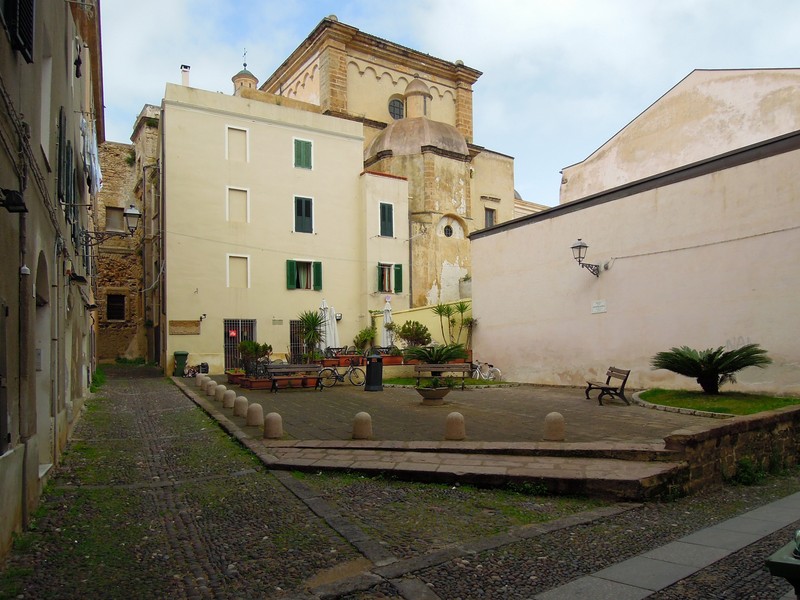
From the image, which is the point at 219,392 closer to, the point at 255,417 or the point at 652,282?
the point at 255,417

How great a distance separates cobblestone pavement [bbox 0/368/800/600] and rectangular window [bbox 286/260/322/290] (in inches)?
787

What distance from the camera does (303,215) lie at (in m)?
28.0

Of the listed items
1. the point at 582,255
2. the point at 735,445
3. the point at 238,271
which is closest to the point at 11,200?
the point at 735,445

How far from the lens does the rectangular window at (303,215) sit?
27812mm

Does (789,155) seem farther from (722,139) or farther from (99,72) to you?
(99,72)

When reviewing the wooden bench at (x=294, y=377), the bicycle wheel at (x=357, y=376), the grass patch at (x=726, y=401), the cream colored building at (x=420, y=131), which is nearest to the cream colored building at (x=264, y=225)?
the cream colored building at (x=420, y=131)

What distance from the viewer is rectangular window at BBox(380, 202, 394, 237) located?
29594mm

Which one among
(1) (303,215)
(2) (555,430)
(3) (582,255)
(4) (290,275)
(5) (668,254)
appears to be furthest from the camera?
(1) (303,215)

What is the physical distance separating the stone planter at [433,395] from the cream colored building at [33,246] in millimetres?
6600

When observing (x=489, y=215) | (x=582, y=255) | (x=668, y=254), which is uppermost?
(x=489, y=215)

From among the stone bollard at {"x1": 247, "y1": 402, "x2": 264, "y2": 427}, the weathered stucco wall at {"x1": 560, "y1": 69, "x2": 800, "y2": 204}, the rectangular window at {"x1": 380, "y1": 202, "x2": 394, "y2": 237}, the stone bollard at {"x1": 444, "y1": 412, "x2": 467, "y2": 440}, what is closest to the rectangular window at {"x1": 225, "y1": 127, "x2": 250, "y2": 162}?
the rectangular window at {"x1": 380, "y1": 202, "x2": 394, "y2": 237}

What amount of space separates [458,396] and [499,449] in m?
7.09

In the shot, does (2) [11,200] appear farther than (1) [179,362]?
No

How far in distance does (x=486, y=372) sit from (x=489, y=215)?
1864 centimetres
